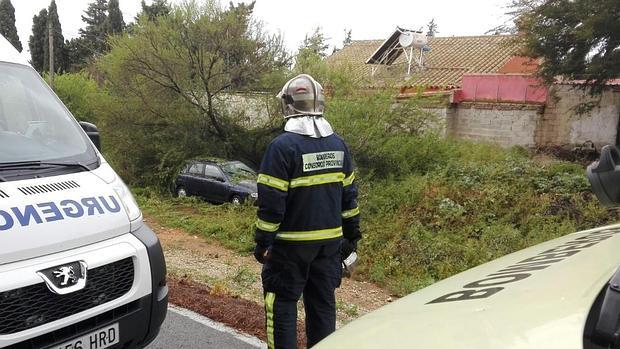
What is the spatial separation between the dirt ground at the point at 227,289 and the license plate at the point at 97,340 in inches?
56.5

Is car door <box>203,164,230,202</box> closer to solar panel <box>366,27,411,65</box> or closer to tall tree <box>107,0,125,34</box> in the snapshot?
solar panel <box>366,27,411,65</box>

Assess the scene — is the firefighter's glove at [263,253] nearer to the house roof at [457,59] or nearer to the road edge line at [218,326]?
the road edge line at [218,326]

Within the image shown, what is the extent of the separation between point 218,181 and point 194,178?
94 cm

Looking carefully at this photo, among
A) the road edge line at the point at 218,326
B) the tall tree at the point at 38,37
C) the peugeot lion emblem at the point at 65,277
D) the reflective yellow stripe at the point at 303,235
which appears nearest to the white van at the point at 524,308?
the reflective yellow stripe at the point at 303,235

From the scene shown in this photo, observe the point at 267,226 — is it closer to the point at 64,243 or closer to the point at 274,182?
the point at 274,182

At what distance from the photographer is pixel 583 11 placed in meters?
11.0

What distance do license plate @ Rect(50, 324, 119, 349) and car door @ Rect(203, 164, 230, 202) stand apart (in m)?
11.1

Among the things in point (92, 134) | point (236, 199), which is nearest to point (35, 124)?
point (92, 134)

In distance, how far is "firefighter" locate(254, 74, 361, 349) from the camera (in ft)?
9.62

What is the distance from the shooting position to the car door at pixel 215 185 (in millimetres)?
13992

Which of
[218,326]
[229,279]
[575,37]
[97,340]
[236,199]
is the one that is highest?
[575,37]

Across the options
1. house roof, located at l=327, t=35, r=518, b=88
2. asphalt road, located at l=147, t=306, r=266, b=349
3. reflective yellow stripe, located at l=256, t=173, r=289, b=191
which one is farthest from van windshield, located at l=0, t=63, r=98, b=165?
house roof, located at l=327, t=35, r=518, b=88

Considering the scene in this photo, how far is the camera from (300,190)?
3016mm

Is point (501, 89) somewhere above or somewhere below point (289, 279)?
above
